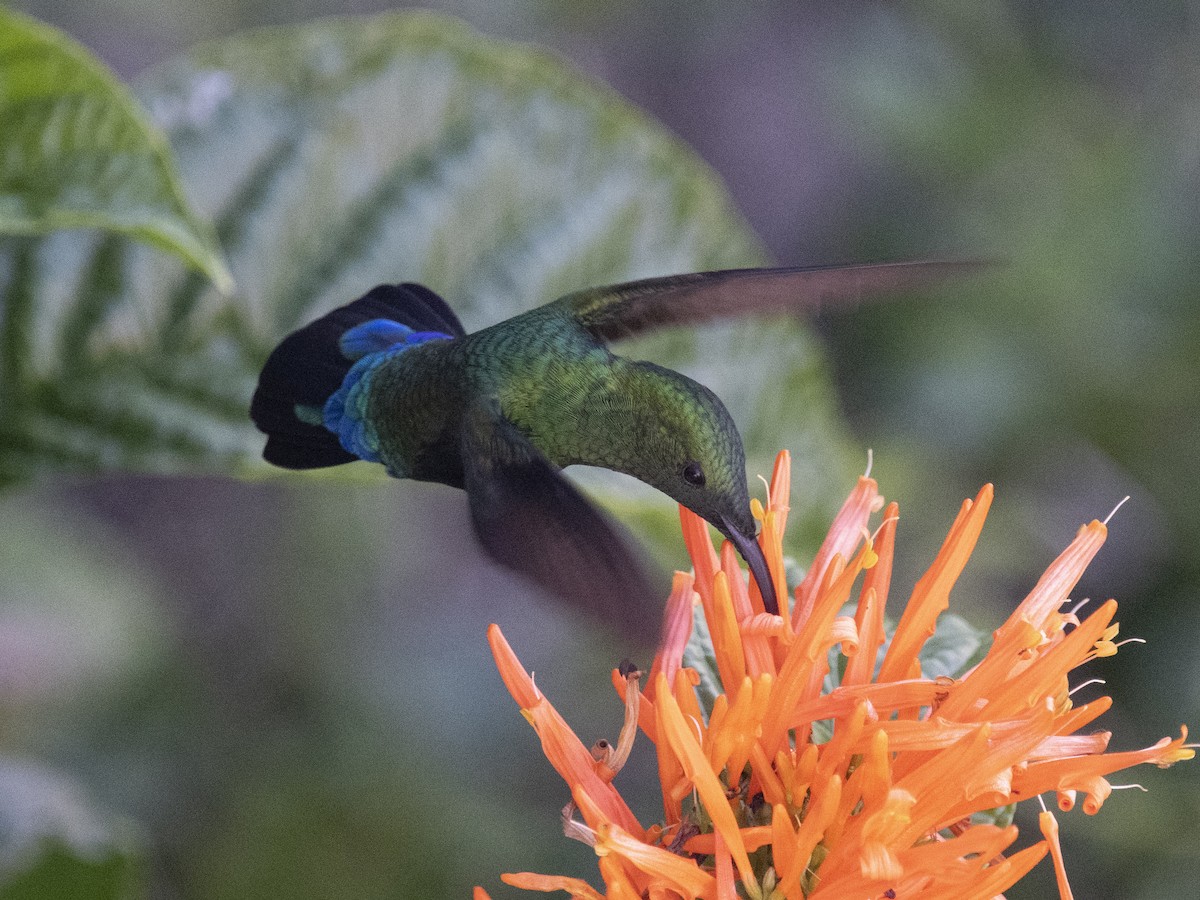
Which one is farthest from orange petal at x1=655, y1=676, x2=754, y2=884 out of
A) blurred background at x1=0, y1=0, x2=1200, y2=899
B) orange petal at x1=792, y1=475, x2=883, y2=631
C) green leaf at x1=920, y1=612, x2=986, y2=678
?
blurred background at x1=0, y1=0, x2=1200, y2=899

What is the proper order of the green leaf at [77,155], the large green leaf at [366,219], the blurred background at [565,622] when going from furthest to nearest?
the blurred background at [565,622] → the large green leaf at [366,219] → the green leaf at [77,155]

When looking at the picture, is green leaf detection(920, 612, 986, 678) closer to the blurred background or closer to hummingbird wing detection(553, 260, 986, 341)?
hummingbird wing detection(553, 260, 986, 341)

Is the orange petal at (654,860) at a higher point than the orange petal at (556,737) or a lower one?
lower

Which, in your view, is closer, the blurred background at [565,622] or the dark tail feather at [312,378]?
the dark tail feather at [312,378]

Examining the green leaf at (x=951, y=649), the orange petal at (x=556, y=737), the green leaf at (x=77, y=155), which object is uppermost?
the green leaf at (x=77, y=155)

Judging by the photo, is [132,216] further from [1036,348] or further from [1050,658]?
[1036,348]

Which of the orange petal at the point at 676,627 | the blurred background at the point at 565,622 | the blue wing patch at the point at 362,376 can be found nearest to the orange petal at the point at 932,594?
the orange petal at the point at 676,627

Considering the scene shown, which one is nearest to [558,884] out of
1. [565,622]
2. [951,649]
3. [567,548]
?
[567,548]

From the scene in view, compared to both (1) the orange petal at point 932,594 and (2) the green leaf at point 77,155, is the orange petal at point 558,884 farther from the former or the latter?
(2) the green leaf at point 77,155
